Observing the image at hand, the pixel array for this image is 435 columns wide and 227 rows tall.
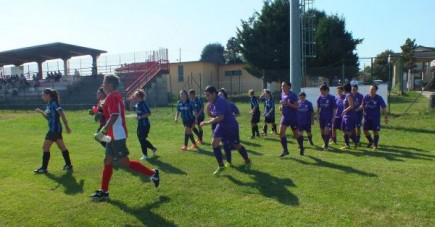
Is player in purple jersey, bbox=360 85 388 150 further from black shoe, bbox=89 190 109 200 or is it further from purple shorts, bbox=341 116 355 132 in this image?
black shoe, bbox=89 190 109 200

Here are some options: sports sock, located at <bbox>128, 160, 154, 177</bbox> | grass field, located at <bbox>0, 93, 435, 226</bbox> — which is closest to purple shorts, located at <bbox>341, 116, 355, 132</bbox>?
grass field, located at <bbox>0, 93, 435, 226</bbox>

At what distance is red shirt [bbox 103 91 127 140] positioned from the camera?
6.57 m

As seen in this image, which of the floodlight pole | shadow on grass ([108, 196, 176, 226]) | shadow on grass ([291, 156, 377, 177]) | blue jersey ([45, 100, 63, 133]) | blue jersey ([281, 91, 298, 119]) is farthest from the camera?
the floodlight pole

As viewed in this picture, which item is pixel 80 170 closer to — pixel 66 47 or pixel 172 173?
pixel 172 173

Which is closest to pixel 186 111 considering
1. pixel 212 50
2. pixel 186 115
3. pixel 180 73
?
pixel 186 115

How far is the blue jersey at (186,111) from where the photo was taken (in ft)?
39.5

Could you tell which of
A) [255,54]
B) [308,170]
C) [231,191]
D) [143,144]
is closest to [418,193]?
[308,170]

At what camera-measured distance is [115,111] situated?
6.57 meters

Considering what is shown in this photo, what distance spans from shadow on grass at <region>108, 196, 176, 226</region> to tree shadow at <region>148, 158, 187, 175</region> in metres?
1.87

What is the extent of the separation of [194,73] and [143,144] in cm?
3665

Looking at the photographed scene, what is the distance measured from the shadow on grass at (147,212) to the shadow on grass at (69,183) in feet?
3.54

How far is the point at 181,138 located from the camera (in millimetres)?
14883

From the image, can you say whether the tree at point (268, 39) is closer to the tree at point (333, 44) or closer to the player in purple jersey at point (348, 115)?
the tree at point (333, 44)

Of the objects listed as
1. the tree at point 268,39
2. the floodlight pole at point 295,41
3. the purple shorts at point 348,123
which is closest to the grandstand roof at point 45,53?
the tree at point 268,39
